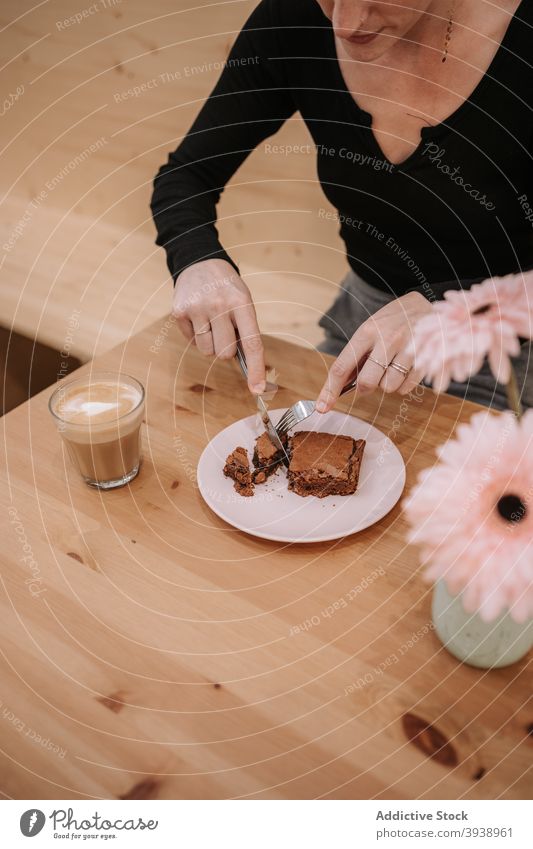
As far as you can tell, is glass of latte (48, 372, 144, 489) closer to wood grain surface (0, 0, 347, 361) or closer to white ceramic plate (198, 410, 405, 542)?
white ceramic plate (198, 410, 405, 542)

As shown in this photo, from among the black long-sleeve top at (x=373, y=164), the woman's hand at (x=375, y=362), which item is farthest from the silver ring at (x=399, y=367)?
the black long-sleeve top at (x=373, y=164)

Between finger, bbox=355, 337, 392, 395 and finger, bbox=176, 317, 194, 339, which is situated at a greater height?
finger, bbox=176, 317, 194, 339

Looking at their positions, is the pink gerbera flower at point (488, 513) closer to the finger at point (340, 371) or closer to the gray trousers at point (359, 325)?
the finger at point (340, 371)

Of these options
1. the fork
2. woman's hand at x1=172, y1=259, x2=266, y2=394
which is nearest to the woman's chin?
woman's hand at x1=172, y1=259, x2=266, y2=394

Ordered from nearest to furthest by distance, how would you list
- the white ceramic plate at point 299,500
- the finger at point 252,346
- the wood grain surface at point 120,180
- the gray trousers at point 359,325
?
the white ceramic plate at point 299,500 → the finger at point 252,346 → the gray trousers at point 359,325 → the wood grain surface at point 120,180

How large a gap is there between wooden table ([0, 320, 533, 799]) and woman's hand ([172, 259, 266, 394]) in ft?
0.50

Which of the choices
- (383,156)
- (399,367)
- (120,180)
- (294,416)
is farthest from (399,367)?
(120,180)

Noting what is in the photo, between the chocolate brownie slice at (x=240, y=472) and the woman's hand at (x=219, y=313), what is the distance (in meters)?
0.09

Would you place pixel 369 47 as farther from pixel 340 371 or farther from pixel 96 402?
pixel 96 402

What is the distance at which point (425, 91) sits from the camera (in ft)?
2.46

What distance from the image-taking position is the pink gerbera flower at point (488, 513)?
0.30m

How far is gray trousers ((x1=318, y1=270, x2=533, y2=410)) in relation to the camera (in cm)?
83

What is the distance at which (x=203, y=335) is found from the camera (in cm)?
73
